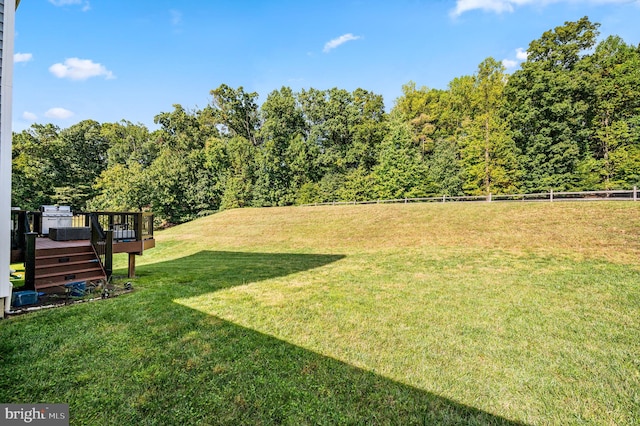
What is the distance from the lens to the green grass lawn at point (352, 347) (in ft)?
8.44

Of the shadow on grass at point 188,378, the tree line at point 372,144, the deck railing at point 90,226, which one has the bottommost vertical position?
the shadow on grass at point 188,378

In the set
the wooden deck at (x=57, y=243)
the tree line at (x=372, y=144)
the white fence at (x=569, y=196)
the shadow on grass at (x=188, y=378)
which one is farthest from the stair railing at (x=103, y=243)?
the tree line at (x=372, y=144)

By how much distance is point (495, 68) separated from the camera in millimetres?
30000

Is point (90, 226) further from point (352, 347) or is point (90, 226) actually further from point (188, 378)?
point (352, 347)

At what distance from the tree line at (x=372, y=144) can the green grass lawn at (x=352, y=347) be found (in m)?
18.5

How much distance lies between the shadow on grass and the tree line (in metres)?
25.6

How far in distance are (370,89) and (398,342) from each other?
39110mm

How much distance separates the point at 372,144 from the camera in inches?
1391

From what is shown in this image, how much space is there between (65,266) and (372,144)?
33467mm

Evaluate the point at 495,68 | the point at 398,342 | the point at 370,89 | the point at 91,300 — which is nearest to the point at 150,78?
the point at 91,300

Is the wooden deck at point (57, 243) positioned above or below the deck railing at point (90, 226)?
below

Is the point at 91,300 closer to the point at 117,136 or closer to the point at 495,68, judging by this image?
the point at 495,68

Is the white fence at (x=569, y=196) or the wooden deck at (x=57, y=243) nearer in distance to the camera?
the wooden deck at (x=57, y=243)

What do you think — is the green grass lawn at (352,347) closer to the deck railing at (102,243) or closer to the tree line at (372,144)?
the deck railing at (102,243)
